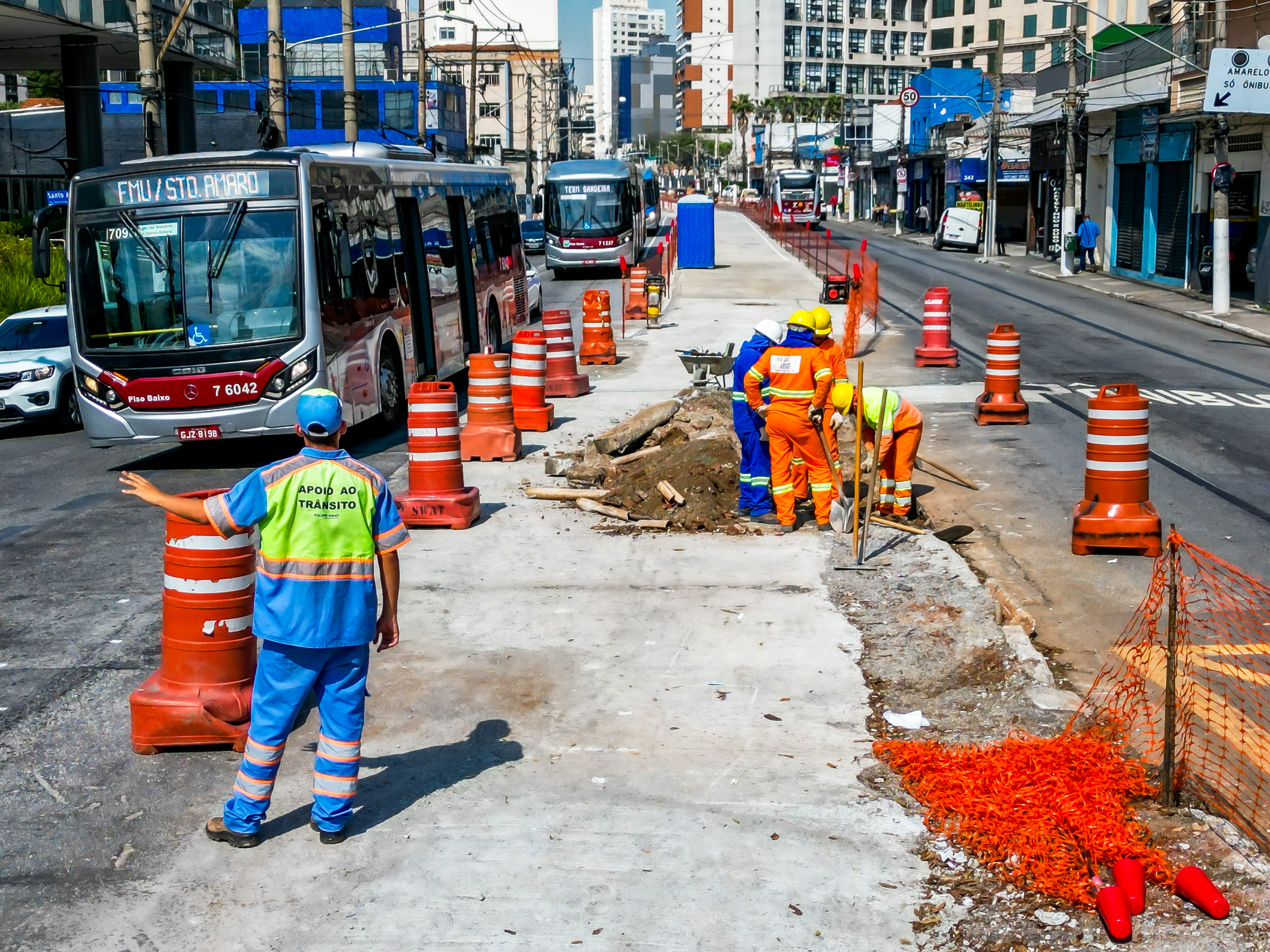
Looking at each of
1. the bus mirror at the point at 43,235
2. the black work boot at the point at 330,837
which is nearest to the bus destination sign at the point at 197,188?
the bus mirror at the point at 43,235

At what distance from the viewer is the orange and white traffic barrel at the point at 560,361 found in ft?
61.2

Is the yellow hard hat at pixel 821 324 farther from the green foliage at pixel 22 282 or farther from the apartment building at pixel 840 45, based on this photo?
the apartment building at pixel 840 45

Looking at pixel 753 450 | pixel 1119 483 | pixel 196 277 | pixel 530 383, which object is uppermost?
pixel 196 277

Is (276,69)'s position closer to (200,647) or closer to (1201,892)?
(200,647)

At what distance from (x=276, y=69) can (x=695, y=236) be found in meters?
19.6

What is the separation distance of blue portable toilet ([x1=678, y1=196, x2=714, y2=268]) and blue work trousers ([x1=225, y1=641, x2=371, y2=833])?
130 feet

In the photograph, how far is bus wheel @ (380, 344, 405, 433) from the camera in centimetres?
1625

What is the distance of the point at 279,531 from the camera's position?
213 inches

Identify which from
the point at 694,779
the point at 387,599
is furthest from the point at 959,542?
the point at 387,599

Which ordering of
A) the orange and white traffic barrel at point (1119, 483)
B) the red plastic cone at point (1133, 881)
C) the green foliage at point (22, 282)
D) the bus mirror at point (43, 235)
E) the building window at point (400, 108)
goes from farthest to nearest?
the building window at point (400, 108) < the green foliage at point (22, 282) < the bus mirror at point (43, 235) < the orange and white traffic barrel at point (1119, 483) < the red plastic cone at point (1133, 881)

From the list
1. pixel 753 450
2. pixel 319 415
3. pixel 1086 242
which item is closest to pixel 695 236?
pixel 1086 242

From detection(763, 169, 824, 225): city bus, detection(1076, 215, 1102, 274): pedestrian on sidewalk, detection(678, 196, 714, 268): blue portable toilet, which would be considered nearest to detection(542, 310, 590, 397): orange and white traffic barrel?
detection(678, 196, 714, 268): blue portable toilet

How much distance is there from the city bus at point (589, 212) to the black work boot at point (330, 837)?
36.2 meters

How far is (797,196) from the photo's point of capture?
77.1 m
